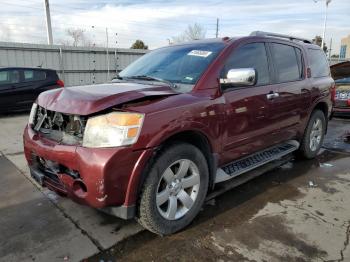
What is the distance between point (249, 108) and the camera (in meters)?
3.59

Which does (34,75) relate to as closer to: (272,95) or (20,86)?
(20,86)

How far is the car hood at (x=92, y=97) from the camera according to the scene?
2549mm

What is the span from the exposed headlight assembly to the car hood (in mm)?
99

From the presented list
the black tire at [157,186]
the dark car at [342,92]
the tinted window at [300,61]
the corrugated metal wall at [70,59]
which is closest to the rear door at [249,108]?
the black tire at [157,186]

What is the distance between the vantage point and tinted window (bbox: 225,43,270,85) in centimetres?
351

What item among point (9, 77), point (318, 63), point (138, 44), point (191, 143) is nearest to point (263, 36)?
point (318, 63)

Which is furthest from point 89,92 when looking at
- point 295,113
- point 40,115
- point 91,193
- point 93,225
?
point 295,113

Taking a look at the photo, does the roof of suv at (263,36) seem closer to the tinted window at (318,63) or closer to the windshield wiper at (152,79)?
the tinted window at (318,63)

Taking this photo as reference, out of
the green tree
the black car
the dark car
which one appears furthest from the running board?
the green tree

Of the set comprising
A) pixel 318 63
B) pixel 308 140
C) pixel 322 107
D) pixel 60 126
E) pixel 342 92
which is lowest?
pixel 308 140

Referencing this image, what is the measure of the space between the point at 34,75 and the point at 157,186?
9435 millimetres

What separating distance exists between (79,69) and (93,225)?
14.3 metres

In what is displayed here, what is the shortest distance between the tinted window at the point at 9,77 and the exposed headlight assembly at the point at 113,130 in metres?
8.75

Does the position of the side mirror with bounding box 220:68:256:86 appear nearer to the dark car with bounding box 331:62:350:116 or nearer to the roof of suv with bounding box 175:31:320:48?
the roof of suv with bounding box 175:31:320:48
